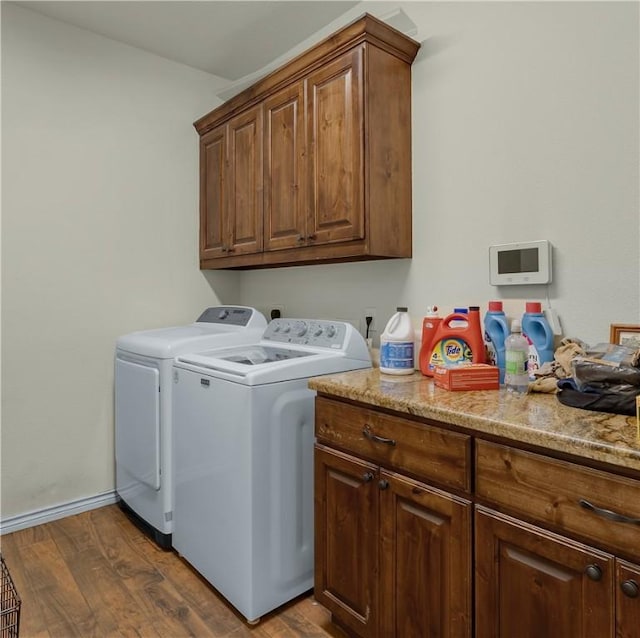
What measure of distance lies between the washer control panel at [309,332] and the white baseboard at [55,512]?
4.27ft

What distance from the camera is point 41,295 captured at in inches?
92.4

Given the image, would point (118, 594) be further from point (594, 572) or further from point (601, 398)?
point (601, 398)

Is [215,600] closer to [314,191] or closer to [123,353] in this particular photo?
[123,353]

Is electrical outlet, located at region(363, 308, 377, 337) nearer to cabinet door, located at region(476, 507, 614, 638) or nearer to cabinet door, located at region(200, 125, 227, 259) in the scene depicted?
cabinet door, located at region(200, 125, 227, 259)

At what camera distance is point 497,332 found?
63.9 inches

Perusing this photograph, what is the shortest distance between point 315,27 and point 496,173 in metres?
1.43

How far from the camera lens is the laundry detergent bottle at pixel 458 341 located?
167cm

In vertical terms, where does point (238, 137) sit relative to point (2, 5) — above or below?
below

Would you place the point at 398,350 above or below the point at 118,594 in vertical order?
above

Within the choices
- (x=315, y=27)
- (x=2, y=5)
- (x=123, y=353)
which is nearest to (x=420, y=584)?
(x=123, y=353)

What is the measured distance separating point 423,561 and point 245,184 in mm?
1986

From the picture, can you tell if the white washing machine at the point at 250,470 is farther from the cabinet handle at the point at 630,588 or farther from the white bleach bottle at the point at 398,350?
the cabinet handle at the point at 630,588

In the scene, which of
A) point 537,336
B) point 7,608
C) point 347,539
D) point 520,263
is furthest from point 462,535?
point 7,608

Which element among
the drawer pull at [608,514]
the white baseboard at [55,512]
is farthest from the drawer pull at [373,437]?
the white baseboard at [55,512]
